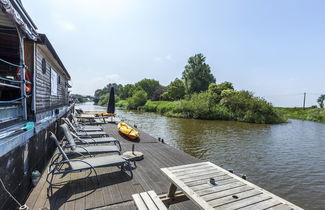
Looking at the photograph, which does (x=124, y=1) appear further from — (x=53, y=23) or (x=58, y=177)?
(x=58, y=177)

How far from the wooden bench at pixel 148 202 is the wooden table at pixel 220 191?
0.98 ft

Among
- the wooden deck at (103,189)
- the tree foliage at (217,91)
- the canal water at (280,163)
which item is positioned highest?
the tree foliage at (217,91)

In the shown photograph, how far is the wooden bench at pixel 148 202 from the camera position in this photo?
186 cm

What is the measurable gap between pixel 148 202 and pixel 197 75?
32.7m

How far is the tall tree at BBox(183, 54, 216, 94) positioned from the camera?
32875 mm

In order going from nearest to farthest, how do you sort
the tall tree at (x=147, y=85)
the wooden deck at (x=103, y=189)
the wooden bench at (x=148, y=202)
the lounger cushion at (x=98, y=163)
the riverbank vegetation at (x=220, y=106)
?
the wooden bench at (x=148, y=202) → the wooden deck at (x=103, y=189) → the lounger cushion at (x=98, y=163) → the riverbank vegetation at (x=220, y=106) → the tall tree at (x=147, y=85)

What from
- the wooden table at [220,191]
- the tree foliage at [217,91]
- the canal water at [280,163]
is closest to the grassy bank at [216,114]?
the tree foliage at [217,91]

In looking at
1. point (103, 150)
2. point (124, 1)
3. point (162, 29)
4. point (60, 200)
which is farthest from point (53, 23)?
point (162, 29)

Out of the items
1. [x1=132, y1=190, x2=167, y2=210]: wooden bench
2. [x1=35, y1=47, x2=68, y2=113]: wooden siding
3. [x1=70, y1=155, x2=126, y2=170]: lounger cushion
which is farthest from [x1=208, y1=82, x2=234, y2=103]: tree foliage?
[x1=132, y1=190, x2=167, y2=210]: wooden bench

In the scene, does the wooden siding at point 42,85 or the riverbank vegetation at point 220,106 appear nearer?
the wooden siding at point 42,85

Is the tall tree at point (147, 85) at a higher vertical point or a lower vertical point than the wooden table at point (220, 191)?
higher

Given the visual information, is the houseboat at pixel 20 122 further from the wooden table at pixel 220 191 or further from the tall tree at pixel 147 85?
the tall tree at pixel 147 85

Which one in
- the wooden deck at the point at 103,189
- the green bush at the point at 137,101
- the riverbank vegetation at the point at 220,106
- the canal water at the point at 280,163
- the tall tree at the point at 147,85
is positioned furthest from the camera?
the tall tree at the point at 147,85

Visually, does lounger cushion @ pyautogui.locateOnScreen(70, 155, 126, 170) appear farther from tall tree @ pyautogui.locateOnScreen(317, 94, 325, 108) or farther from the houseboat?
tall tree @ pyautogui.locateOnScreen(317, 94, 325, 108)
